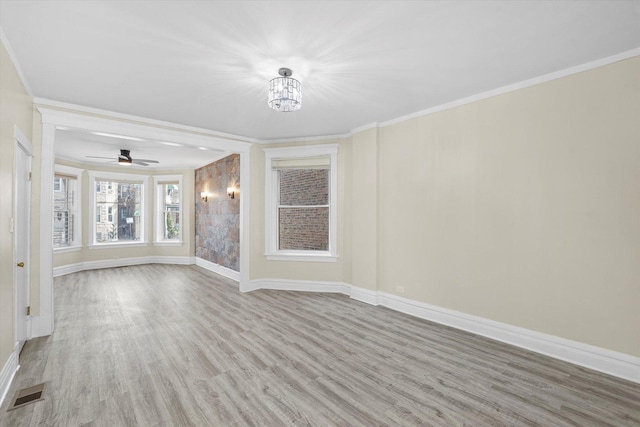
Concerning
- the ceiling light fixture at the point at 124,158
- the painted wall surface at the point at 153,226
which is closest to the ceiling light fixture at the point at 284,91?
the ceiling light fixture at the point at 124,158

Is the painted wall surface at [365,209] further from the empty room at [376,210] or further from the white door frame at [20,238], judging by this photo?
the white door frame at [20,238]

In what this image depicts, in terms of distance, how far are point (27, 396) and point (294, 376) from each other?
2.05 m

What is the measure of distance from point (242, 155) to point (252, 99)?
6.26 ft

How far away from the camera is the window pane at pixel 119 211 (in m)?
7.36

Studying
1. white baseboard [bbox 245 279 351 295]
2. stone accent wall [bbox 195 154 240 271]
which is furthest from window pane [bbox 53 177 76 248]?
white baseboard [bbox 245 279 351 295]

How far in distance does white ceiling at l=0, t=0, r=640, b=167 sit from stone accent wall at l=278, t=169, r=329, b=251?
1.95 m

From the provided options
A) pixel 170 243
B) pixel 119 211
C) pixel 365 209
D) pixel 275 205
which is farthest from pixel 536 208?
pixel 119 211

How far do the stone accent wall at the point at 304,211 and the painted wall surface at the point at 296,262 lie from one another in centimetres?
32

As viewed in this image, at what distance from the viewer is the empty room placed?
2.03m

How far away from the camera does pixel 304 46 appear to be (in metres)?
2.31

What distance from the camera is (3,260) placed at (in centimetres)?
229

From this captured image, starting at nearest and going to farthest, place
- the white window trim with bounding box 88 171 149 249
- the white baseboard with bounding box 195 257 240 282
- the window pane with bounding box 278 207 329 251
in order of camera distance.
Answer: the window pane with bounding box 278 207 329 251, the white baseboard with bounding box 195 257 240 282, the white window trim with bounding box 88 171 149 249

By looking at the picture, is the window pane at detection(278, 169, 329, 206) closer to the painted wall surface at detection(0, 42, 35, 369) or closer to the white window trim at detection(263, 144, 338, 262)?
the white window trim at detection(263, 144, 338, 262)

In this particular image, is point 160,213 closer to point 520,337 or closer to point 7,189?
point 7,189
